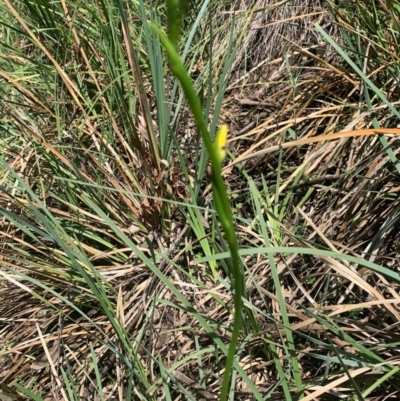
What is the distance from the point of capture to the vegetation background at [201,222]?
0.90 meters

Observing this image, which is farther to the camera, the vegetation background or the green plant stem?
the vegetation background

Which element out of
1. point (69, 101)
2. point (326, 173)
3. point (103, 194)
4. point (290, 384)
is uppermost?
point (69, 101)

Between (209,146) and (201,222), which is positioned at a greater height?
(209,146)

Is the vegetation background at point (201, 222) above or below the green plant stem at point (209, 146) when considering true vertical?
below

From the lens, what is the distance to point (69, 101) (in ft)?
4.62

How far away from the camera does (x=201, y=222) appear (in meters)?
1.15

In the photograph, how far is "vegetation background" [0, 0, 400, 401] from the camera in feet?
2.96

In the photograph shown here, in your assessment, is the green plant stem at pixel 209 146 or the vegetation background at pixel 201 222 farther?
the vegetation background at pixel 201 222

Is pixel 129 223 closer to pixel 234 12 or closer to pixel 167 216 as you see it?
pixel 167 216

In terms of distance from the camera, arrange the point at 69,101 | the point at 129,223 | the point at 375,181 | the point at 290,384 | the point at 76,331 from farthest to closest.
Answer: the point at 69,101, the point at 129,223, the point at 76,331, the point at 375,181, the point at 290,384

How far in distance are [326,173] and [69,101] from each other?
2.44 ft

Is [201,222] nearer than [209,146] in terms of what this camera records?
No

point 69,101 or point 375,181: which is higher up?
point 69,101

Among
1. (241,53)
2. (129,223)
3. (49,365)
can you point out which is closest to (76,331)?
(49,365)
